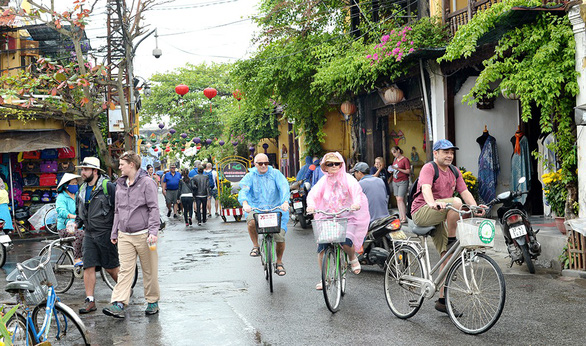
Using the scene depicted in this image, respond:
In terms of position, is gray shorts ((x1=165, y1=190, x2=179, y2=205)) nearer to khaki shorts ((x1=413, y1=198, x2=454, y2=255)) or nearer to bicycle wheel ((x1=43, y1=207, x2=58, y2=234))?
bicycle wheel ((x1=43, y1=207, x2=58, y2=234))

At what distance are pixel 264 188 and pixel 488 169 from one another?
24.6ft

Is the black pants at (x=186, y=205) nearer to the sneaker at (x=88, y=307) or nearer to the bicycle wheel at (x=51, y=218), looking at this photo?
the bicycle wheel at (x=51, y=218)

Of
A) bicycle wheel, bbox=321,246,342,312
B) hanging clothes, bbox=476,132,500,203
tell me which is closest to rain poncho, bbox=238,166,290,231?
bicycle wheel, bbox=321,246,342,312

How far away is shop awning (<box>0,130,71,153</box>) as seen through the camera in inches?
752

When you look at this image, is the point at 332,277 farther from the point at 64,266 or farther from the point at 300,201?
the point at 300,201

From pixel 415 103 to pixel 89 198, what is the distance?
35.7 feet

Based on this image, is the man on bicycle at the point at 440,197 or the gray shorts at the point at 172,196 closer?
the man on bicycle at the point at 440,197

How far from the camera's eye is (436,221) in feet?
22.8

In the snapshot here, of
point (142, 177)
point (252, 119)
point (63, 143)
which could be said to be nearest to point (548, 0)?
point (142, 177)

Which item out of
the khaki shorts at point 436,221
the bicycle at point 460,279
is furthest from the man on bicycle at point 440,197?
the bicycle at point 460,279

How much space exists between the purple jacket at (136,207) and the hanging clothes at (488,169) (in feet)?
31.7

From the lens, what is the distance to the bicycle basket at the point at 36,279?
5488 millimetres

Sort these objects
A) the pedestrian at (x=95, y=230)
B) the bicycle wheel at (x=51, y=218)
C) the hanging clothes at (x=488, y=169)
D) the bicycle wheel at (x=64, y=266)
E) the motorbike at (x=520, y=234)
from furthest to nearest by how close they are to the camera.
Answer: the bicycle wheel at (x=51, y=218) → the hanging clothes at (x=488, y=169) → the bicycle wheel at (x=64, y=266) → the motorbike at (x=520, y=234) → the pedestrian at (x=95, y=230)

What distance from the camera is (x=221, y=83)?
4978 cm
